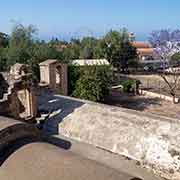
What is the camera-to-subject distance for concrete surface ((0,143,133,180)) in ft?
12.0

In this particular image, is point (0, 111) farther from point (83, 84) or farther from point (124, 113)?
point (83, 84)

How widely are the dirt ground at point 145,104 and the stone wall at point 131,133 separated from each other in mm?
7552

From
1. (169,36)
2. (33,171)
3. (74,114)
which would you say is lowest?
(74,114)

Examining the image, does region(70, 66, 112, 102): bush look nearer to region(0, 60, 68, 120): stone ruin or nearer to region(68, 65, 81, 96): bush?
region(68, 65, 81, 96): bush

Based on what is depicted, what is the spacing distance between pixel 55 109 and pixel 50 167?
29.6 ft

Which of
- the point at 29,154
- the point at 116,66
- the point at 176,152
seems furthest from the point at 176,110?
the point at 116,66

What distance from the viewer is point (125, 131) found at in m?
10.1

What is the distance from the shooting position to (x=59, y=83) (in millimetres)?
19578

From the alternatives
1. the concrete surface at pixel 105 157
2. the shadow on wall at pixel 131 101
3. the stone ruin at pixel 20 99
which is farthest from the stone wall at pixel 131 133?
the shadow on wall at pixel 131 101

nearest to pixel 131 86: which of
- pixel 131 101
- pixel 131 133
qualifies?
pixel 131 101

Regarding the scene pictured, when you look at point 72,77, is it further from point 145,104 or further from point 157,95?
point 157,95

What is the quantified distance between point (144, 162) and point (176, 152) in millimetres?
961

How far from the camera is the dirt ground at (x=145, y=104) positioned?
1895cm

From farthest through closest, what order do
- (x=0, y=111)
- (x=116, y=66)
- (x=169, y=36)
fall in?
(x=116, y=66) < (x=169, y=36) < (x=0, y=111)
